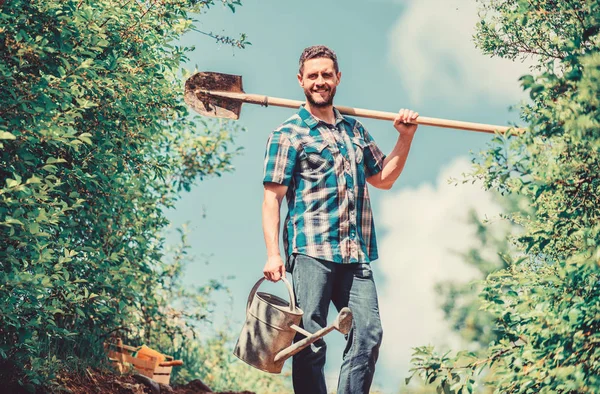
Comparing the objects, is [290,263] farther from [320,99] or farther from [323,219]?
[320,99]

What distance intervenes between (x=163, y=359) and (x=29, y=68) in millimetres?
3239

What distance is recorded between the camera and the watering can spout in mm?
4070

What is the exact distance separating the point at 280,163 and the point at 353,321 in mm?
1022

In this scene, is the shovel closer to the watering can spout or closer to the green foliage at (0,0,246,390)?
the green foliage at (0,0,246,390)

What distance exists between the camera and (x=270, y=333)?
441cm

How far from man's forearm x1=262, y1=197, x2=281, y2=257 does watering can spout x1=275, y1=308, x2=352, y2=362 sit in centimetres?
56

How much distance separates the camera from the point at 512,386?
3.66 meters

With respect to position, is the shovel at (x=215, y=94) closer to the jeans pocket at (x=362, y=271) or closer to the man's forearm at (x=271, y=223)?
the man's forearm at (x=271, y=223)

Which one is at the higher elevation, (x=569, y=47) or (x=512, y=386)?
(x=569, y=47)

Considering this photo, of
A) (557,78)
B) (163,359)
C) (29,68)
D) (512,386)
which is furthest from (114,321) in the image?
(557,78)

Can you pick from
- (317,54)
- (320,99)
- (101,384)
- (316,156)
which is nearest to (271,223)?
(316,156)

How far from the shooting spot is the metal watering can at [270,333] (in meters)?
4.31

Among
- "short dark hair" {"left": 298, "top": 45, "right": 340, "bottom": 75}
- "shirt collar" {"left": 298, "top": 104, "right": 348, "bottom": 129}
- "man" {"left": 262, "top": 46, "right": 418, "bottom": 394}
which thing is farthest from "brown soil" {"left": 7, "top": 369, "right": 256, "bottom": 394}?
"short dark hair" {"left": 298, "top": 45, "right": 340, "bottom": 75}

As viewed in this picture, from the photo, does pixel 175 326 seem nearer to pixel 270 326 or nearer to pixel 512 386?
pixel 270 326
